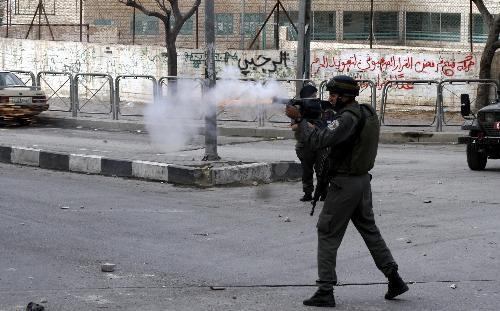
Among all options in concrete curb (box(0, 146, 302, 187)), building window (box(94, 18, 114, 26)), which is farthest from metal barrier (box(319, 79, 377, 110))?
building window (box(94, 18, 114, 26))

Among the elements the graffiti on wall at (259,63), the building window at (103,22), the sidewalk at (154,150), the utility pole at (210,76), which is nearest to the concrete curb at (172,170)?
the sidewalk at (154,150)

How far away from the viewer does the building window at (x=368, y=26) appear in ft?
131

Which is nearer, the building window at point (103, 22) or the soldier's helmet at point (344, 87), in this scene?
the soldier's helmet at point (344, 87)

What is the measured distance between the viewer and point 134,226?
11.1 m

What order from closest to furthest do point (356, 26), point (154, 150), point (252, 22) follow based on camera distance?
point (154, 150) < point (252, 22) < point (356, 26)

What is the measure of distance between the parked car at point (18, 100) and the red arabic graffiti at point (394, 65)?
8049mm

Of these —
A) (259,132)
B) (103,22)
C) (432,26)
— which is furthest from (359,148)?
(432,26)

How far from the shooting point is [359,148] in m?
7.68

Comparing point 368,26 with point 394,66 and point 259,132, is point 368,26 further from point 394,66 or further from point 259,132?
point 259,132

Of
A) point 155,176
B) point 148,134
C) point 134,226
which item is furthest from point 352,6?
point 134,226

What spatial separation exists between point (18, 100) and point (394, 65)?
10037 mm

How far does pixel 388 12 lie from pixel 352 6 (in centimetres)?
176

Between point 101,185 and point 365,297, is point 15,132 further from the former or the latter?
point 365,297

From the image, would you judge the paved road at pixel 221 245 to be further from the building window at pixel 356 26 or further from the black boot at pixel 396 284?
the building window at pixel 356 26
